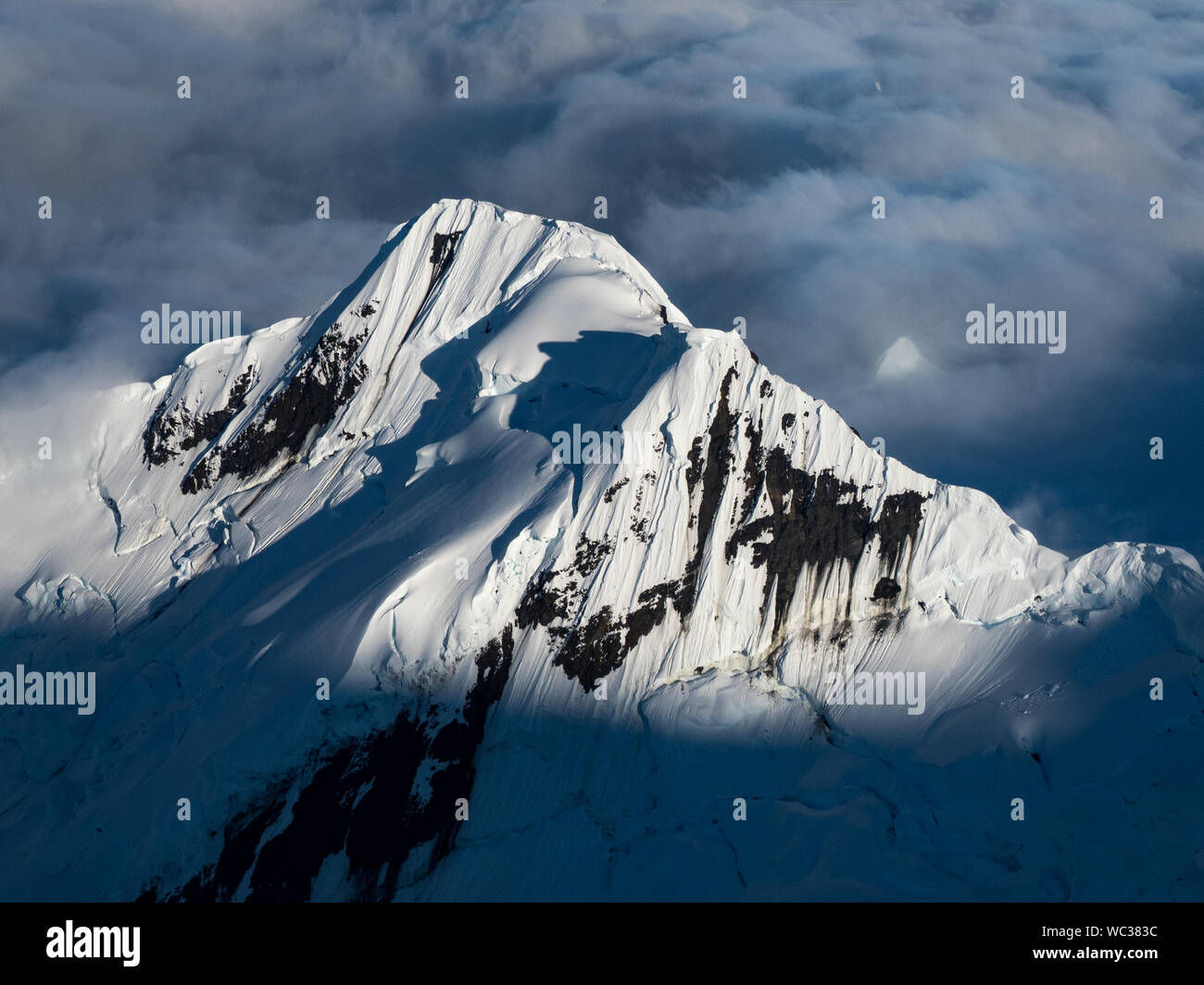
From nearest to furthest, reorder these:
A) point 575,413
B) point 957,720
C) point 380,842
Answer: point 380,842 → point 957,720 → point 575,413

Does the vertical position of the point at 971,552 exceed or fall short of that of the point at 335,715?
it exceeds it

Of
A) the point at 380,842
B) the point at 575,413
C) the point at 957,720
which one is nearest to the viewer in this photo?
the point at 380,842

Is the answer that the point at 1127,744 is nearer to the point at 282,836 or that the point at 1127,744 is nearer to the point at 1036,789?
the point at 1036,789

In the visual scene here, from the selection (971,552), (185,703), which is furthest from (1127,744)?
(185,703)

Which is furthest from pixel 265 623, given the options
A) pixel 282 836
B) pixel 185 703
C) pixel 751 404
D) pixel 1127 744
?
pixel 1127 744

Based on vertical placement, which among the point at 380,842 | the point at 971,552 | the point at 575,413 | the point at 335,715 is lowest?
the point at 380,842

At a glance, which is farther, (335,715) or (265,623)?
(265,623)

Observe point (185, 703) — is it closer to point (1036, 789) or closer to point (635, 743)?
point (635, 743)
